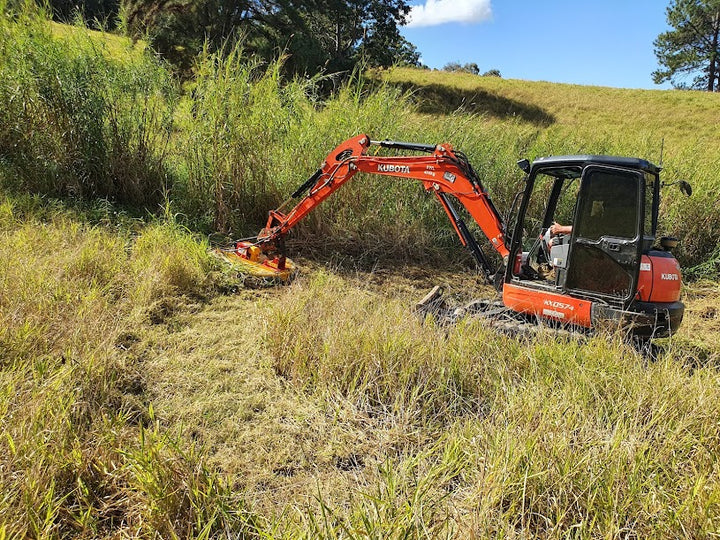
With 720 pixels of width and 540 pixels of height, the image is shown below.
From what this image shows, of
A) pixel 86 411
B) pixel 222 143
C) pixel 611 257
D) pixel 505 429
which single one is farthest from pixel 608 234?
pixel 222 143

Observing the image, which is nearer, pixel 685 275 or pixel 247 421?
pixel 247 421

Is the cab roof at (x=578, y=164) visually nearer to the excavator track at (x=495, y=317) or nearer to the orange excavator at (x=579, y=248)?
the orange excavator at (x=579, y=248)

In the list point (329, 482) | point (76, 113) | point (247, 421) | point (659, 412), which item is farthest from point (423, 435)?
point (76, 113)

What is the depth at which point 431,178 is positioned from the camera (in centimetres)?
429

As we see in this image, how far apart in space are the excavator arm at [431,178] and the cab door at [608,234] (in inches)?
27.8

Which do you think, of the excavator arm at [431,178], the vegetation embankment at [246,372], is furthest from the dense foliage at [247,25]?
the excavator arm at [431,178]

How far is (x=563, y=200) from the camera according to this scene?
697 centimetres

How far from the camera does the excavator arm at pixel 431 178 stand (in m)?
4.15

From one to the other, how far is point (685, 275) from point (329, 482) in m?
6.44

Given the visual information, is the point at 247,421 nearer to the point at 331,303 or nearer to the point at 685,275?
the point at 331,303

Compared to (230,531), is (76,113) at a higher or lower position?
higher

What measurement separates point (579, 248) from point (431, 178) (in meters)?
1.50

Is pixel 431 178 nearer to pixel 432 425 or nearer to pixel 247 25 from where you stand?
pixel 432 425

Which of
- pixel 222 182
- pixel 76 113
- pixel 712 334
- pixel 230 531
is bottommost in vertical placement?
pixel 230 531
